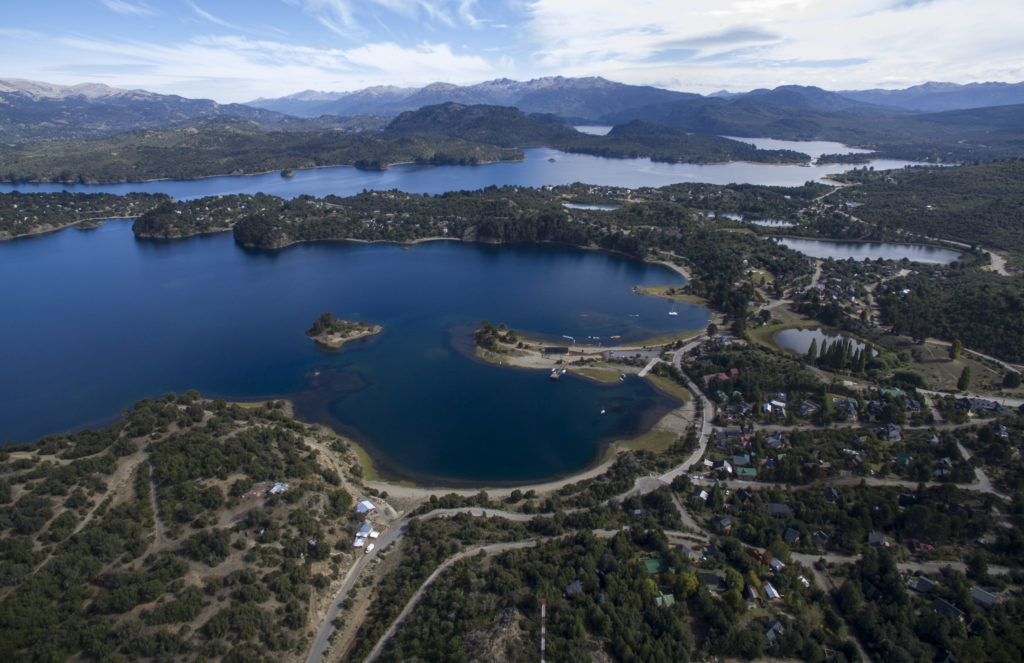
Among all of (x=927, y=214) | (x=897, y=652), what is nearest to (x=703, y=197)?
(x=927, y=214)

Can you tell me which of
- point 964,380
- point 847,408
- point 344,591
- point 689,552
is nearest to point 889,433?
point 847,408

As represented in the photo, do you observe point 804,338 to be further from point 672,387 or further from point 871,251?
point 871,251

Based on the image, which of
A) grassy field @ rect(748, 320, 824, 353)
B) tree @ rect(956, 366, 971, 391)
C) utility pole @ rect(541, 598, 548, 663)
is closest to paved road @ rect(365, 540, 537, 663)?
utility pole @ rect(541, 598, 548, 663)

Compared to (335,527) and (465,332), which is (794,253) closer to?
(465,332)

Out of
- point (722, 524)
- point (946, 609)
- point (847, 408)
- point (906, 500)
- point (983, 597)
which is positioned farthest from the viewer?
point (847, 408)

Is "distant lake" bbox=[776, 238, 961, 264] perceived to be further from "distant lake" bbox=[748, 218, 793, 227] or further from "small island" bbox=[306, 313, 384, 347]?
"small island" bbox=[306, 313, 384, 347]

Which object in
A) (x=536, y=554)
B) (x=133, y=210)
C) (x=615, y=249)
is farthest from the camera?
(x=133, y=210)

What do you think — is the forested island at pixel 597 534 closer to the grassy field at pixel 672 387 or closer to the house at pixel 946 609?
the house at pixel 946 609
